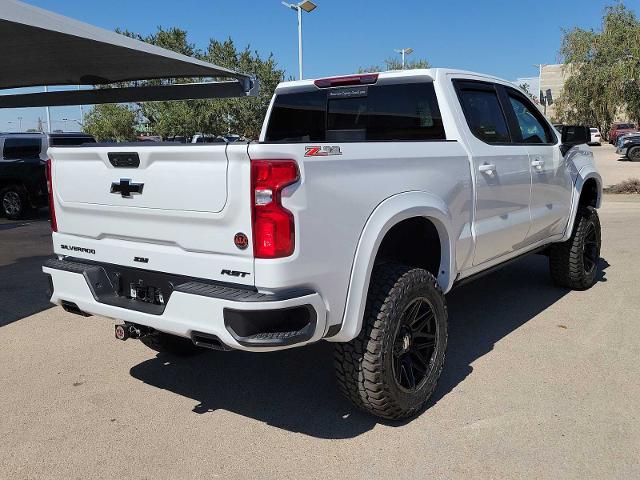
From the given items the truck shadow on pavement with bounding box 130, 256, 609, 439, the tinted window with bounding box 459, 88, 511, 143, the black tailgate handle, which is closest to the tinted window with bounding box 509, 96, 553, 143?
the tinted window with bounding box 459, 88, 511, 143

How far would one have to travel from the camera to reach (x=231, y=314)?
263 cm

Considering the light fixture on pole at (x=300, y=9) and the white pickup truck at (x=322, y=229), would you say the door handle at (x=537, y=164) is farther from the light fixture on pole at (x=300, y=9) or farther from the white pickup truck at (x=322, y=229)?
the light fixture on pole at (x=300, y=9)

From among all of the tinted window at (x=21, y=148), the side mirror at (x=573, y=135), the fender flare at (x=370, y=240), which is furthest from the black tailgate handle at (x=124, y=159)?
the tinted window at (x=21, y=148)

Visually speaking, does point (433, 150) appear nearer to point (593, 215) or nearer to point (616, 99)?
point (593, 215)

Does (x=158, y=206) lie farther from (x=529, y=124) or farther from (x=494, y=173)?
(x=529, y=124)

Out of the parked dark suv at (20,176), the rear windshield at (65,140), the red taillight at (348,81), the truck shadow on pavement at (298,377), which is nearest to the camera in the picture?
the truck shadow on pavement at (298,377)

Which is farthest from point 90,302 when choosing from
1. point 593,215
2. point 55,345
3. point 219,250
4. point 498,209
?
point 593,215

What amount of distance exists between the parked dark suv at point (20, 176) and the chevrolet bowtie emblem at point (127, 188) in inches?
436

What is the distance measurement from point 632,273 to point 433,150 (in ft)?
14.2

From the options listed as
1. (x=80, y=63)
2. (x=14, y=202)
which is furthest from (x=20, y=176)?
(x=80, y=63)

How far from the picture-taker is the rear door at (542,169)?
480 cm

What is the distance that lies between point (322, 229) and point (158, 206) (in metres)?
0.84

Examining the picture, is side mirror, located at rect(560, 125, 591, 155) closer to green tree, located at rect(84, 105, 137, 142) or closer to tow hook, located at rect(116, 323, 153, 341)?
tow hook, located at rect(116, 323, 153, 341)

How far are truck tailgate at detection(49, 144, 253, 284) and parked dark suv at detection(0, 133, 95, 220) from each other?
10.7 m
